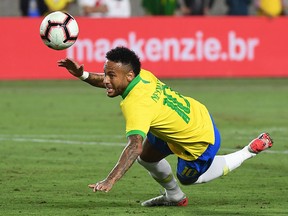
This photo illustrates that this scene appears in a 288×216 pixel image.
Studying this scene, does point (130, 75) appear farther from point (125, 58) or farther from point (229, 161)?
point (229, 161)

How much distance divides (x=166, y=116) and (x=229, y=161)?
52.2 inches

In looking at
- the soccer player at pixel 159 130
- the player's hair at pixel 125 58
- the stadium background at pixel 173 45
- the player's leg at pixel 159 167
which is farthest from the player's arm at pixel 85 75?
the stadium background at pixel 173 45

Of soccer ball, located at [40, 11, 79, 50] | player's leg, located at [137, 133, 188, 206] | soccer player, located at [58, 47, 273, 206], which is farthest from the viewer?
soccer ball, located at [40, 11, 79, 50]

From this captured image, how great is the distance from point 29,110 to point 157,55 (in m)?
6.02

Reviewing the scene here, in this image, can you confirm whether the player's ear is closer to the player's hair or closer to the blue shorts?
the player's hair

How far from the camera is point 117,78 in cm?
929

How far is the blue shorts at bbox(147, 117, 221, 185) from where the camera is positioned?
10062 mm

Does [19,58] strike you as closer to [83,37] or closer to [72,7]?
[83,37]

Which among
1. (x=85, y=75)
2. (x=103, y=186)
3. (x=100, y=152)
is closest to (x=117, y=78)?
(x=103, y=186)

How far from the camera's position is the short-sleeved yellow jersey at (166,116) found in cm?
908

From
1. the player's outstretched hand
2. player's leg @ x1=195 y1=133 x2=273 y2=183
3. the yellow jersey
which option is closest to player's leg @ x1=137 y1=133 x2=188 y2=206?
player's leg @ x1=195 y1=133 x2=273 y2=183

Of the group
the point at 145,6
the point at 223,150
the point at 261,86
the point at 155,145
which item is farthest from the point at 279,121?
the point at 145,6

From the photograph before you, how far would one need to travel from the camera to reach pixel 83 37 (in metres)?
25.0

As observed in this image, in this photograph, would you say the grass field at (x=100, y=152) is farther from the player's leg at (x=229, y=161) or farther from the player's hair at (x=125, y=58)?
the player's hair at (x=125, y=58)
